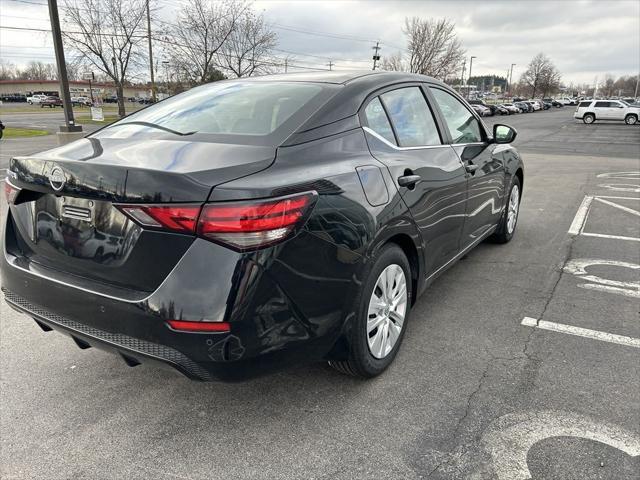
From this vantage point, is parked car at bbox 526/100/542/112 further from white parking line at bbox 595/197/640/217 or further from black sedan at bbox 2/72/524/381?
black sedan at bbox 2/72/524/381

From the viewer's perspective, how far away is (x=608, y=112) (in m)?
41.1

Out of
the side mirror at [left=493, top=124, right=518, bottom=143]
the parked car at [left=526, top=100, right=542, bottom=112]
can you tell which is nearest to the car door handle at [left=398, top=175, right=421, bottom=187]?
the side mirror at [left=493, top=124, right=518, bottom=143]

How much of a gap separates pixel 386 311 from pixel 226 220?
127cm

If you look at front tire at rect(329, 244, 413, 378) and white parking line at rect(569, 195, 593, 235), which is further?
white parking line at rect(569, 195, 593, 235)

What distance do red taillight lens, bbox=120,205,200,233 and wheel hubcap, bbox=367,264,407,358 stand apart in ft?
3.59

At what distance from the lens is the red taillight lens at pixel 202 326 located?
1947 mm

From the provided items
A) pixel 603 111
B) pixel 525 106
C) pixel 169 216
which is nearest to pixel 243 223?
pixel 169 216

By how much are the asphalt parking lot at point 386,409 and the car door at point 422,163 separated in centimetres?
69

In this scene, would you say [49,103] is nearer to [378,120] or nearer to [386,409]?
[378,120]

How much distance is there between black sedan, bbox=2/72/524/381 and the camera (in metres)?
1.95

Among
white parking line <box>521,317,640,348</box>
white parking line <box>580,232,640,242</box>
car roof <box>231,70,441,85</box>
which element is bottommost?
white parking line <box>521,317,640,348</box>

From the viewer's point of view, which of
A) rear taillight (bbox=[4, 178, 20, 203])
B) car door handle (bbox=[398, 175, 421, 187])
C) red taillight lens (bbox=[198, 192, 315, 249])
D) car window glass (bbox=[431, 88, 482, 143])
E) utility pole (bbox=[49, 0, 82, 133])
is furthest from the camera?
utility pole (bbox=[49, 0, 82, 133])

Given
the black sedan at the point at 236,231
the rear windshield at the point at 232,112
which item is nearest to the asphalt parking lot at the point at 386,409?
the black sedan at the point at 236,231

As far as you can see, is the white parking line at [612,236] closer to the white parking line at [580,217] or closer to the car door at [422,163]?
the white parking line at [580,217]
